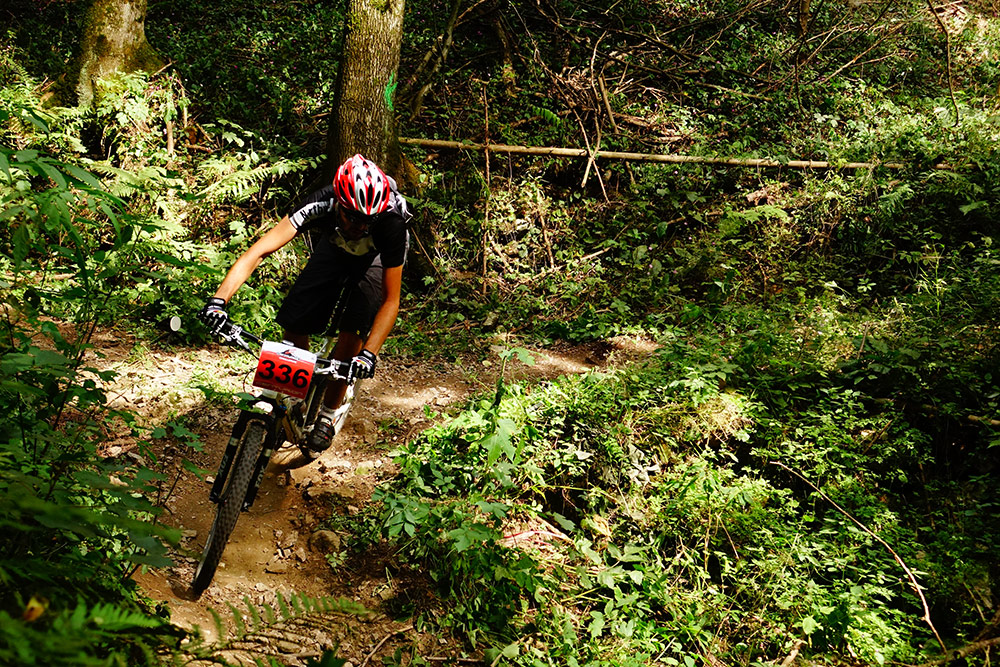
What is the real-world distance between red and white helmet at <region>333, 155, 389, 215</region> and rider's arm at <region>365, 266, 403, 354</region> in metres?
0.48

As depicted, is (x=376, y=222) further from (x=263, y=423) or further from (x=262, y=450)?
(x=262, y=450)

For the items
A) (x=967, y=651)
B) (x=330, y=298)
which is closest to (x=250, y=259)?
(x=330, y=298)

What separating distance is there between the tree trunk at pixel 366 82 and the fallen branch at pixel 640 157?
4.01 feet

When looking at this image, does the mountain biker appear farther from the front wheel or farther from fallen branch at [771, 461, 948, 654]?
fallen branch at [771, 461, 948, 654]

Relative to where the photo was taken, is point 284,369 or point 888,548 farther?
point 888,548

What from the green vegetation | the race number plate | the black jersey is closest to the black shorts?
the black jersey

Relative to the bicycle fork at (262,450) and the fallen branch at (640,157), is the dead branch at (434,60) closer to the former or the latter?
the fallen branch at (640,157)

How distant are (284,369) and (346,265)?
1280 mm

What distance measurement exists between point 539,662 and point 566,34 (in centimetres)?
1054

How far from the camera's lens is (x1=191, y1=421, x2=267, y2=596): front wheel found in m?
3.66

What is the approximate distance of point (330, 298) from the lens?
4.58 metres

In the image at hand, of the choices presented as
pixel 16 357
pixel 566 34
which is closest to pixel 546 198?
pixel 566 34

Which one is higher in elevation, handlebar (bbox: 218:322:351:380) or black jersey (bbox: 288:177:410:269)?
black jersey (bbox: 288:177:410:269)

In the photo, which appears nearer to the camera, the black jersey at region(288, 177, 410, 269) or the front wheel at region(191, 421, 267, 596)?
the front wheel at region(191, 421, 267, 596)
